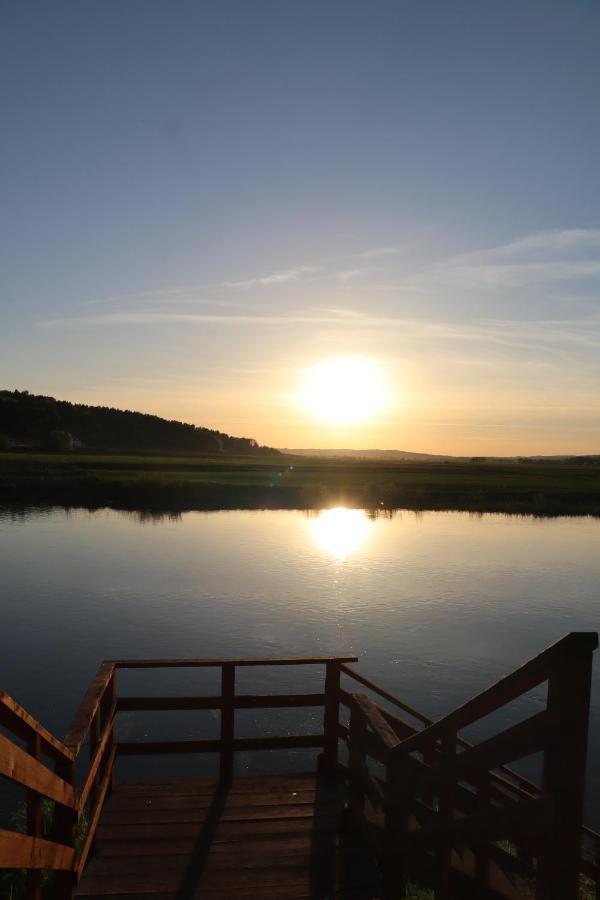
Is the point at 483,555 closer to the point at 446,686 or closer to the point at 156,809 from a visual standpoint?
the point at 446,686

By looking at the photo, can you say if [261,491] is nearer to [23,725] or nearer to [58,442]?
[58,442]

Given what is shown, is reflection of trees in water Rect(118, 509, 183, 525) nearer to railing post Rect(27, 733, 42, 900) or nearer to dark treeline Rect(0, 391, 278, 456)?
railing post Rect(27, 733, 42, 900)

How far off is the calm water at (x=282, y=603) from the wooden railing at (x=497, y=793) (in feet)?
24.4

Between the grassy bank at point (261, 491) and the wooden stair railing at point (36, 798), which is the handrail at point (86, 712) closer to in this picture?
the wooden stair railing at point (36, 798)

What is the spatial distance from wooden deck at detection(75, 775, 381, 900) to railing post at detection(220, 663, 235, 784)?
198mm

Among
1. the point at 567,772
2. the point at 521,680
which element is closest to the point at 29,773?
the point at 521,680

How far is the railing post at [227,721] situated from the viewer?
8.29m

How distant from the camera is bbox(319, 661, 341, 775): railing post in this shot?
28.0 feet

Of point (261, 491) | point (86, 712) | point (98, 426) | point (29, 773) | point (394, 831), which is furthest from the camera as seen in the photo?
point (98, 426)

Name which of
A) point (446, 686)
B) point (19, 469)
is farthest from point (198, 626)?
→ point (19, 469)

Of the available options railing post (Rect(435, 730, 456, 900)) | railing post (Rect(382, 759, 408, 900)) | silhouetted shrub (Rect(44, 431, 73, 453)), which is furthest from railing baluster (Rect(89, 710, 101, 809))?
silhouetted shrub (Rect(44, 431, 73, 453))

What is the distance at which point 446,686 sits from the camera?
59.6 feet

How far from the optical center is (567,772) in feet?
10.9

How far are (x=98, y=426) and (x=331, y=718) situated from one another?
162 m
